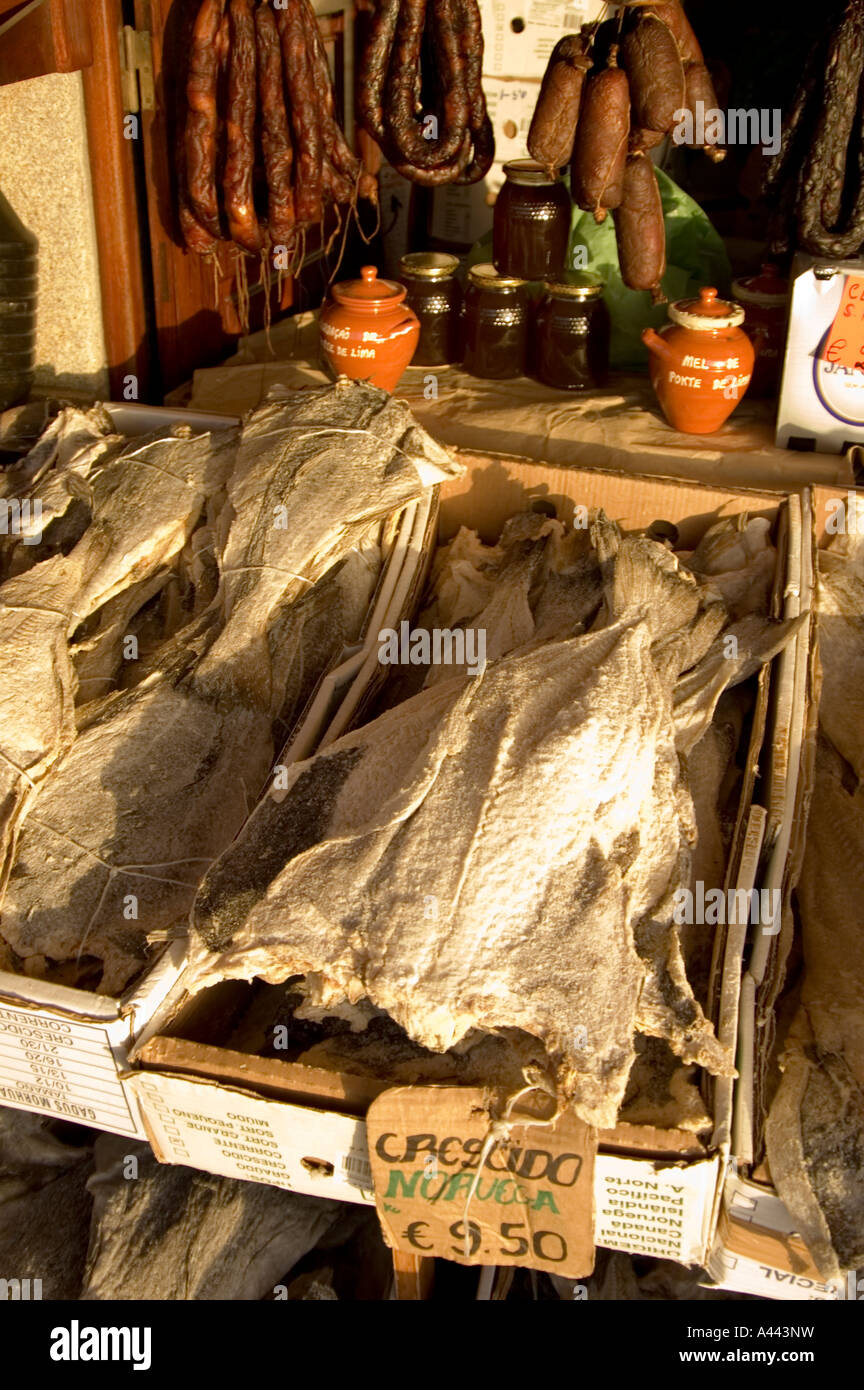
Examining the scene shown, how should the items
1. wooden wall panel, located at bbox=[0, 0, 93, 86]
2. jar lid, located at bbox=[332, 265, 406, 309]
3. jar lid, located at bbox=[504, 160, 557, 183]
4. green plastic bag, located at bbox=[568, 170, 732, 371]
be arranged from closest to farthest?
wooden wall panel, located at bbox=[0, 0, 93, 86]
jar lid, located at bbox=[332, 265, 406, 309]
jar lid, located at bbox=[504, 160, 557, 183]
green plastic bag, located at bbox=[568, 170, 732, 371]

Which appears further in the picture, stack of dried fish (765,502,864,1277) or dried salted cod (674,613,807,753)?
dried salted cod (674,613,807,753)

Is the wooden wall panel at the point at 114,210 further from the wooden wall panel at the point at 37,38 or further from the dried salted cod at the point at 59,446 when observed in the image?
the dried salted cod at the point at 59,446

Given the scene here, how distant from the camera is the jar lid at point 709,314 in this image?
313 cm

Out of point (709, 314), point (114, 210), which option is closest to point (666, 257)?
point (709, 314)

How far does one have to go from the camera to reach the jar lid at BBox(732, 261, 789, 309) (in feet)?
11.4

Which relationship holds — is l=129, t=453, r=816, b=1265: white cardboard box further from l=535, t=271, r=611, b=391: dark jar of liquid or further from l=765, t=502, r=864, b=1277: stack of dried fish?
l=535, t=271, r=611, b=391: dark jar of liquid

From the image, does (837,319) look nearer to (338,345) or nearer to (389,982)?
(338,345)

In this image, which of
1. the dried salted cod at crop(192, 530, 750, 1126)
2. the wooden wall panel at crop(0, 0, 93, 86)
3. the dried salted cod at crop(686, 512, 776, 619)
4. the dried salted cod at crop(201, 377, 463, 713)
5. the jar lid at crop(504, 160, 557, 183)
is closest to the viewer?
the dried salted cod at crop(192, 530, 750, 1126)

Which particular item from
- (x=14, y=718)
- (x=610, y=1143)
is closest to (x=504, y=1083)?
(x=610, y=1143)

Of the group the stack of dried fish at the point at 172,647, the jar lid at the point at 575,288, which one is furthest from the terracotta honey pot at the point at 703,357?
the stack of dried fish at the point at 172,647

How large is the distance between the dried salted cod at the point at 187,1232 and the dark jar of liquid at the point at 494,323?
270 cm

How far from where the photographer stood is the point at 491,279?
3.59 m

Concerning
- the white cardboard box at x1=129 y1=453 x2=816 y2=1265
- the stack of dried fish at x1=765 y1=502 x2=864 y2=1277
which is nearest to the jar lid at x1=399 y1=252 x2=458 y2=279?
the stack of dried fish at x1=765 y1=502 x2=864 y2=1277

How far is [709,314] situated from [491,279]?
806 mm
